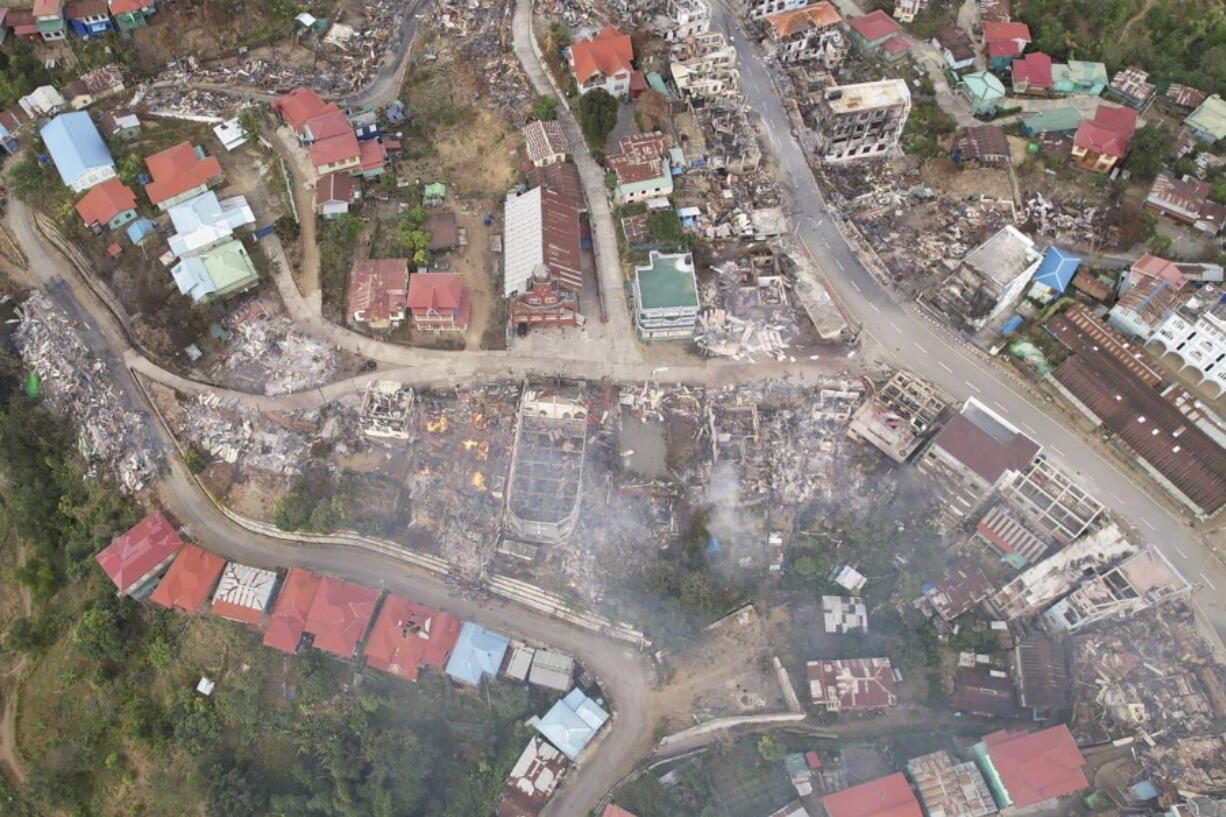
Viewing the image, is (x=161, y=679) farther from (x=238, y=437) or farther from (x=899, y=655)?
(x=899, y=655)

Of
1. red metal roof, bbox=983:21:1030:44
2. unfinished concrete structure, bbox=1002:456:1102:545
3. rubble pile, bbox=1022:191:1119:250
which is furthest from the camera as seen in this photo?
red metal roof, bbox=983:21:1030:44

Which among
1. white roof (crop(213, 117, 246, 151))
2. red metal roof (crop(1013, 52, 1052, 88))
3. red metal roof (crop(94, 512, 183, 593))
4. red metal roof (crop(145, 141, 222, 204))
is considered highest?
red metal roof (crop(1013, 52, 1052, 88))

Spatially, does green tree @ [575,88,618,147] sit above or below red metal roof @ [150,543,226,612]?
above

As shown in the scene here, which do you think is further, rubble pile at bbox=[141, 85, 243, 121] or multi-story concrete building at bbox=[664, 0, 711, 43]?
multi-story concrete building at bbox=[664, 0, 711, 43]

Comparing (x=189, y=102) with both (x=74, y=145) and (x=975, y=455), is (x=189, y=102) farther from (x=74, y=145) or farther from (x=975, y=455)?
(x=975, y=455)

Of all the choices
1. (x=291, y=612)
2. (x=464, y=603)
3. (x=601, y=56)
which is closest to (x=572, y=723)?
(x=464, y=603)

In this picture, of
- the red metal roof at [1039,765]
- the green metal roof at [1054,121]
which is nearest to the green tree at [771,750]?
the red metal roof at [1039,765]

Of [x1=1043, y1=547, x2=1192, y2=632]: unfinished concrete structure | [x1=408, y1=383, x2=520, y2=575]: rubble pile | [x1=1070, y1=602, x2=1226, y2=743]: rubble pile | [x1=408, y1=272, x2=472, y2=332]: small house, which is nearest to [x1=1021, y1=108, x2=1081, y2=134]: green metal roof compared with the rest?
[x1=1043, y1=547, x2=1192, y2=632]: unfinished concrete structure

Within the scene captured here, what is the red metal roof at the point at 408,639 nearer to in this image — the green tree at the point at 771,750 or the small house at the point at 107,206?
the green tree at the point at 771,750

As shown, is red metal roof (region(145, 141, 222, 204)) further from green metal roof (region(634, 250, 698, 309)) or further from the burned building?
the burned building
